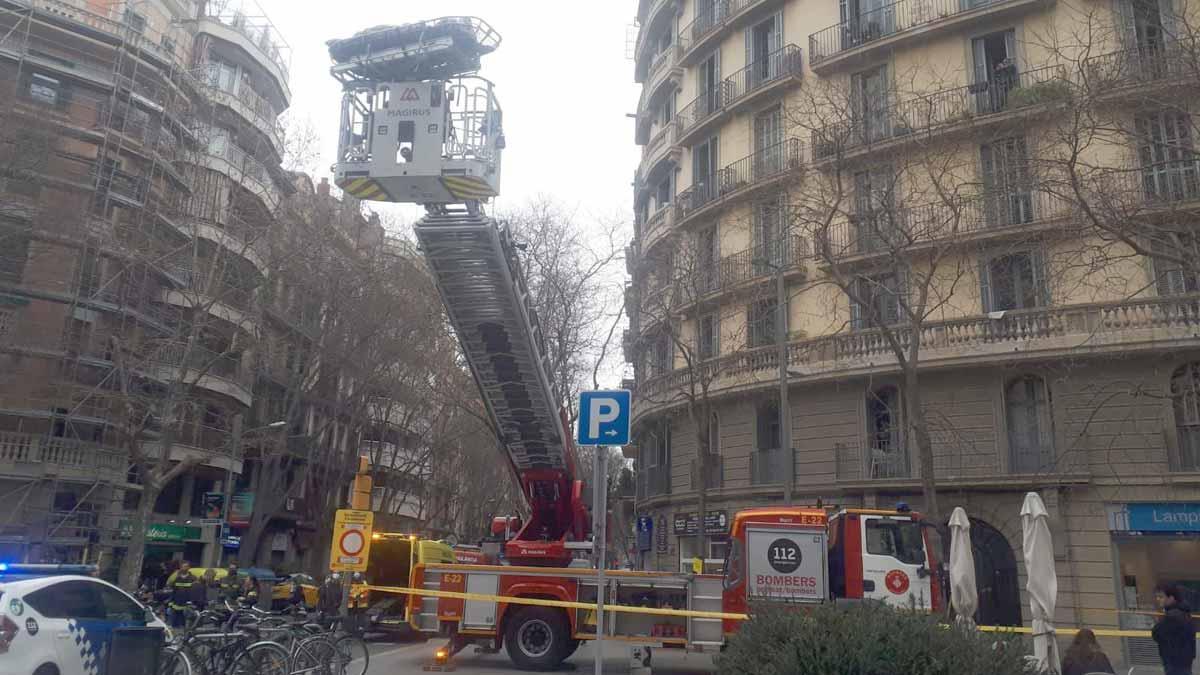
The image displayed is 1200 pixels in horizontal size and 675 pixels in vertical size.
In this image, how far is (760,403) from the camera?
1048 inches

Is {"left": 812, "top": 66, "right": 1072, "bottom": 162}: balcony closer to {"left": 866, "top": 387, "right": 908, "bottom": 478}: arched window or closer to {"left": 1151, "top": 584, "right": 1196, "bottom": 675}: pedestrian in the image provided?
{"left": 866, "top": 387, "right": 908, "bottom": 478}: arched window

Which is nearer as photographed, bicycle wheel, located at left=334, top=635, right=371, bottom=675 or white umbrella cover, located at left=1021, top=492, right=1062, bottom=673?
white umbrella cover, located at left=1021, top=492, right=1062, bottom=673

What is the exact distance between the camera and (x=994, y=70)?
2428 cm

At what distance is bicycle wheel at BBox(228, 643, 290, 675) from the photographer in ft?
34.2

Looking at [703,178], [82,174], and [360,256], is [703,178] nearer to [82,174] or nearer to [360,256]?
[360,256]

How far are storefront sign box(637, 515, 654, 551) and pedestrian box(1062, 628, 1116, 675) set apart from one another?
75.1 feet

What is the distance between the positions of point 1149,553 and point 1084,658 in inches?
531

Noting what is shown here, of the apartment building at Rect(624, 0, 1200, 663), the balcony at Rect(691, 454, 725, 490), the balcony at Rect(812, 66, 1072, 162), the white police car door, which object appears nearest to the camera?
the white police car door

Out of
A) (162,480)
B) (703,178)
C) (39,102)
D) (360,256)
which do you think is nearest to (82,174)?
(39,102)

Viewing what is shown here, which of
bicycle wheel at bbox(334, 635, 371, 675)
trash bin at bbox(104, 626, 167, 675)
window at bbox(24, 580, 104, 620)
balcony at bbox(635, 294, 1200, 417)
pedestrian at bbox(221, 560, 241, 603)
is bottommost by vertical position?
bicycle wheel at bbox(334, 635, 371, 675)

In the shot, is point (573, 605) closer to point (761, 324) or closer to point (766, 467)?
point (766, 467)

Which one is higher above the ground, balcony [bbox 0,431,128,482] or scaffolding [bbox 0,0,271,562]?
scaffolding [bbox 0,0,271,562]

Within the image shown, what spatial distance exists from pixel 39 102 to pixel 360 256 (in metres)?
10.9

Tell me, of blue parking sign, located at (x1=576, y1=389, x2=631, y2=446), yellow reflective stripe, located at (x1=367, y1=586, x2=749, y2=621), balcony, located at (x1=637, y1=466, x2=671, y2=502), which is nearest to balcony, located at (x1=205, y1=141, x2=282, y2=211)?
balcony, located at (x1=637, y1=466, x2=671, y2=502)
